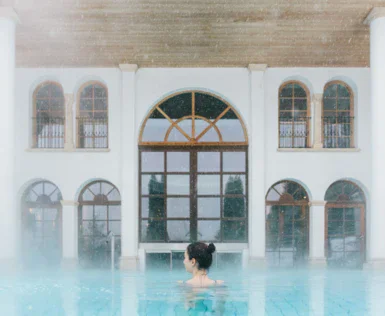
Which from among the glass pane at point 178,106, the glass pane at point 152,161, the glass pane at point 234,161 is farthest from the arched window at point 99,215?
the glass pane at point 234,161

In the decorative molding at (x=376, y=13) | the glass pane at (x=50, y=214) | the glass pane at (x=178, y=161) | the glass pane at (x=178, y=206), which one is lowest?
the glass pane at (x=50, y=214)

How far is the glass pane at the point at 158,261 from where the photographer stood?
56.5ft

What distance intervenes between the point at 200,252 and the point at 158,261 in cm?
952

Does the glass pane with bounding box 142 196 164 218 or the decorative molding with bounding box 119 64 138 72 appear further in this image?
the glass pane with bounding box 142 196 164 218

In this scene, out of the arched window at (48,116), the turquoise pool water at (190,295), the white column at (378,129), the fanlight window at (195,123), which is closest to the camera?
the turquoise pool water at (190,295)

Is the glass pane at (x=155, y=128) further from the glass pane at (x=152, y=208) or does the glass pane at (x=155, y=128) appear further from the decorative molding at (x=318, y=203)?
the decorative molding at (x=318, y=203)

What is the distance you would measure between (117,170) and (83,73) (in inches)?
109

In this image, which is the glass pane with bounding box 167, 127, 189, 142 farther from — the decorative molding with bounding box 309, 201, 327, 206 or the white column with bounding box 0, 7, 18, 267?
the white column with bounding box 0, 7, 18, 267

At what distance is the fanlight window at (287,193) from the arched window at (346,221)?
691 millimetres

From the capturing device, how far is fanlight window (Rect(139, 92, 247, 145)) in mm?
17203

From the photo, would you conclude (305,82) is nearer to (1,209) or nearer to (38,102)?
(38,102)

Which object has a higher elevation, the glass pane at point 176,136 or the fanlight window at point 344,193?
the glass pane at point 176,136

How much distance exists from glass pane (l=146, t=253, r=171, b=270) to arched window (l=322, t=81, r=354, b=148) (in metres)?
5.30

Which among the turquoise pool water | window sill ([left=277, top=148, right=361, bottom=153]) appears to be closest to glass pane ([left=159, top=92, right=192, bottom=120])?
window sill ([left=277, top=148, right=361, bottom=153])
